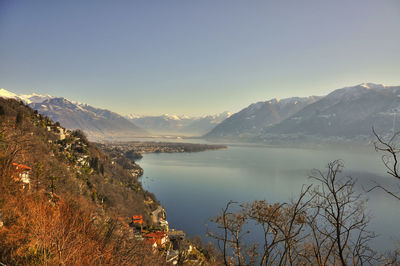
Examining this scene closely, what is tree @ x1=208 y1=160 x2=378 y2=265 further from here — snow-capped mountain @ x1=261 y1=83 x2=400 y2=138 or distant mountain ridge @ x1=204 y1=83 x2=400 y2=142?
snow-capped mountain @ x1=261 y1=83 x2=400 y2=138

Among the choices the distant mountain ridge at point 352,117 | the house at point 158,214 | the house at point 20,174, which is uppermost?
the distant mountain ridge at point 352,117

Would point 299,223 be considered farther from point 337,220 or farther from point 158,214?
point 158,214

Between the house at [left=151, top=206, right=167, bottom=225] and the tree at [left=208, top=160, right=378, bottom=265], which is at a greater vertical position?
the tree at [left=208, top=160, right=378, bottom=265]

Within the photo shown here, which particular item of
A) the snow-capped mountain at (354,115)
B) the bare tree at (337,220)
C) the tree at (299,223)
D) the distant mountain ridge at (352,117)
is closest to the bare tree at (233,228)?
the tree at (299,223)

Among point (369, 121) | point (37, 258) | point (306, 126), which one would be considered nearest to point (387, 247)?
point (37, 258)

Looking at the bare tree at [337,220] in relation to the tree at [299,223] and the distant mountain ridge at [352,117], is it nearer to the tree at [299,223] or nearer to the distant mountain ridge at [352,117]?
the tree at [299,223]

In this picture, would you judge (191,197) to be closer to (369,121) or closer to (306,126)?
(369,121)

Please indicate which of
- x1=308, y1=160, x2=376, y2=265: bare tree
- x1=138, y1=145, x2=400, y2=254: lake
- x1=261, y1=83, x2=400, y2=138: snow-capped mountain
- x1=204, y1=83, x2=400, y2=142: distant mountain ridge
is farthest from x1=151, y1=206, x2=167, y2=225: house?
x1=261, y1=83, x2=400, y2=138: snow-capped mountain

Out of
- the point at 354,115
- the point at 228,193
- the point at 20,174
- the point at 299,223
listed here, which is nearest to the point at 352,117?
the point at 354,115

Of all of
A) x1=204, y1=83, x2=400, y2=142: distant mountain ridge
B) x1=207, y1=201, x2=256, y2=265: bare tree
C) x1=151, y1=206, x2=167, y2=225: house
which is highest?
x1=204, y1=83, x2=400, y2=142: distant mountain ridge
